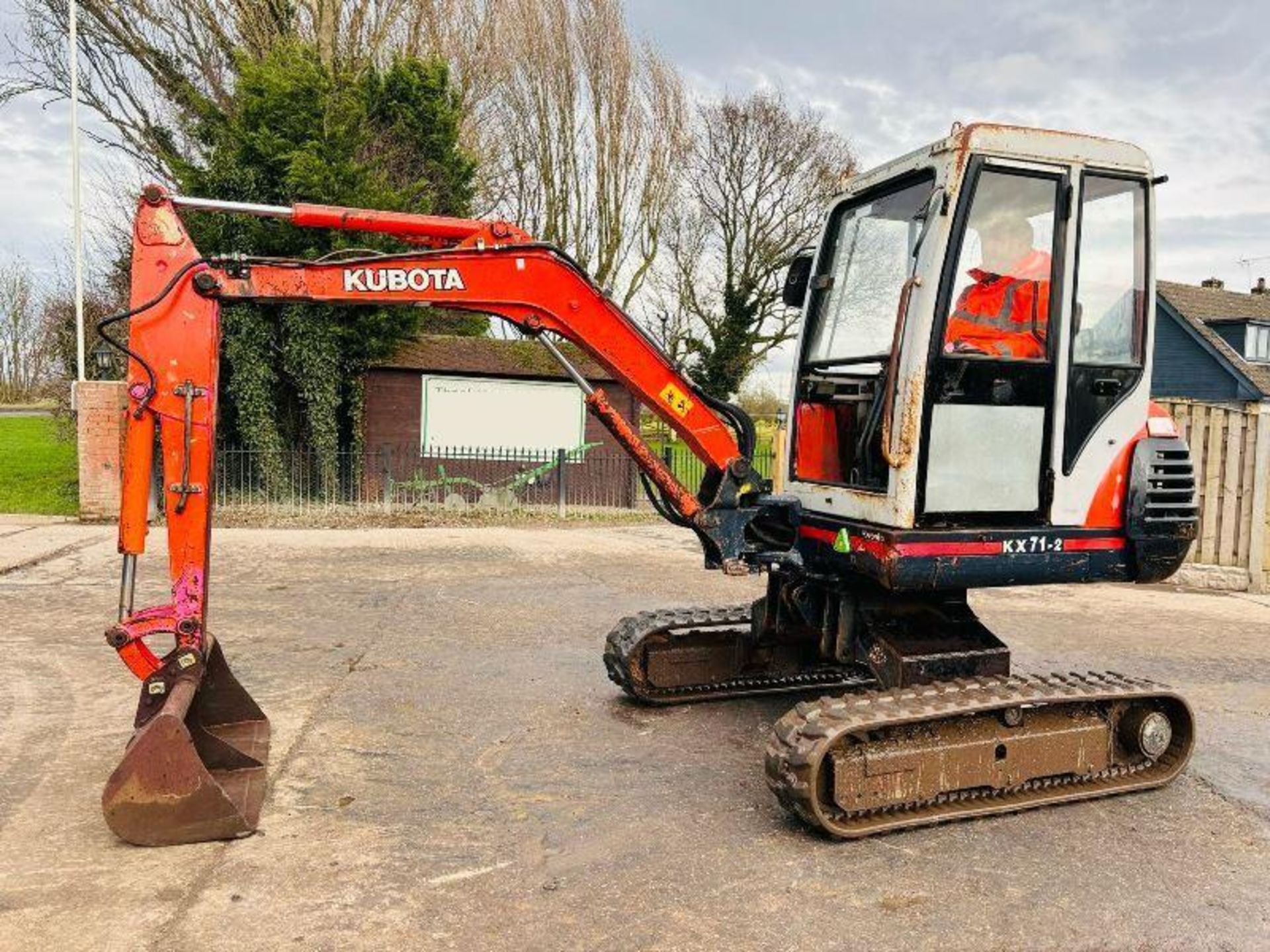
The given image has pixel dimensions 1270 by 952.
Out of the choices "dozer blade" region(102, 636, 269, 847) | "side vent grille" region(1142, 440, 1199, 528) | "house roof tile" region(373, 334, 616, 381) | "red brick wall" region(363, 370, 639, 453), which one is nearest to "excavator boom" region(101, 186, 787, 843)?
"dozer blade" region(102, 636, 269, 847)

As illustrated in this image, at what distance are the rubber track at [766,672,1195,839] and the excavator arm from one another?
1.08 m

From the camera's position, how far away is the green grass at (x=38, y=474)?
1531cm

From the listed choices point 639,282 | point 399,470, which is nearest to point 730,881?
point 399,470

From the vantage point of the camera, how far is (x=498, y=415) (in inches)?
673

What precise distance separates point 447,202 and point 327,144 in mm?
3195

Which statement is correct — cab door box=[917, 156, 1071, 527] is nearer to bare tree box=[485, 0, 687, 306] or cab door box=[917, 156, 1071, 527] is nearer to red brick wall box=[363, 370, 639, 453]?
red brick wall box=[363, 370, 639, 453]

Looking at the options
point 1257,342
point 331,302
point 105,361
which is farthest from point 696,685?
point 1257,342

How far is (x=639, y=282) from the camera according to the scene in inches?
984

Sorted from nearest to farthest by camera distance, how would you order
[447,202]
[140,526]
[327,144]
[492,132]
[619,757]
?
[140,526] → [619,757] → [327,144] → [447,202] → [492,132]

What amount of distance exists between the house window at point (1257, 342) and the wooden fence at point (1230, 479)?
68.6 ft

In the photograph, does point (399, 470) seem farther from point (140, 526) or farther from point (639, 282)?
point (140, 526)

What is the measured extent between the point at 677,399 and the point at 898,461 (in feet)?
3.67

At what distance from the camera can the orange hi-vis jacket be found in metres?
4.36

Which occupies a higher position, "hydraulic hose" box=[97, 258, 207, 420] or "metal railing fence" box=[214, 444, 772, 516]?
"hydraulic hose" box=[97, 258, 207, 420]
